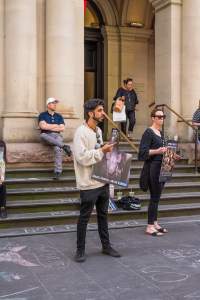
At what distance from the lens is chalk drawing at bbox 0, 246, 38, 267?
21.3ft

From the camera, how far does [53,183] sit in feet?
33.1

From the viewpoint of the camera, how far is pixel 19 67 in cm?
1087

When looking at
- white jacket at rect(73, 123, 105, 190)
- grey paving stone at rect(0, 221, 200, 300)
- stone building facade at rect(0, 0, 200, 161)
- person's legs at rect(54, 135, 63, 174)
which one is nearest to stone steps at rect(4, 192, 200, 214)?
person's legs at rect(54, 135, 63, 174)

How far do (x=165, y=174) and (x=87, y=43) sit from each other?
10.2 metres

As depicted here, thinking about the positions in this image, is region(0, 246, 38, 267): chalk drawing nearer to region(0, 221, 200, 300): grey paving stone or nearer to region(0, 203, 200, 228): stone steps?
region(0, 221, 200, 300): grey paving stone

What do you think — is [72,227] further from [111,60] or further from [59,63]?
[111,60]

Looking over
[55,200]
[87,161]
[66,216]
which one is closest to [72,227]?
[66,216]

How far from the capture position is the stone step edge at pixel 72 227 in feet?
26.7

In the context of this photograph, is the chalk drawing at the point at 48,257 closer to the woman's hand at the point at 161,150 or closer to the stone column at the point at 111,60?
the woman's hand at the point at 161,150

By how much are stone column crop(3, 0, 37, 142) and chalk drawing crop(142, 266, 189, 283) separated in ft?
18.0

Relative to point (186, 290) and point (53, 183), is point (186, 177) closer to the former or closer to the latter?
→ point (53, 183)

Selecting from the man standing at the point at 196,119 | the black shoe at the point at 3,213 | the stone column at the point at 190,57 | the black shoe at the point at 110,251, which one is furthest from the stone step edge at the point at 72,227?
the stone column at the point at 190,57

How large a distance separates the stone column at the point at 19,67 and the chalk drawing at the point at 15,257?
411cm

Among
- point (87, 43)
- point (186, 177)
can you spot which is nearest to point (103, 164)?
point (186, 177)
